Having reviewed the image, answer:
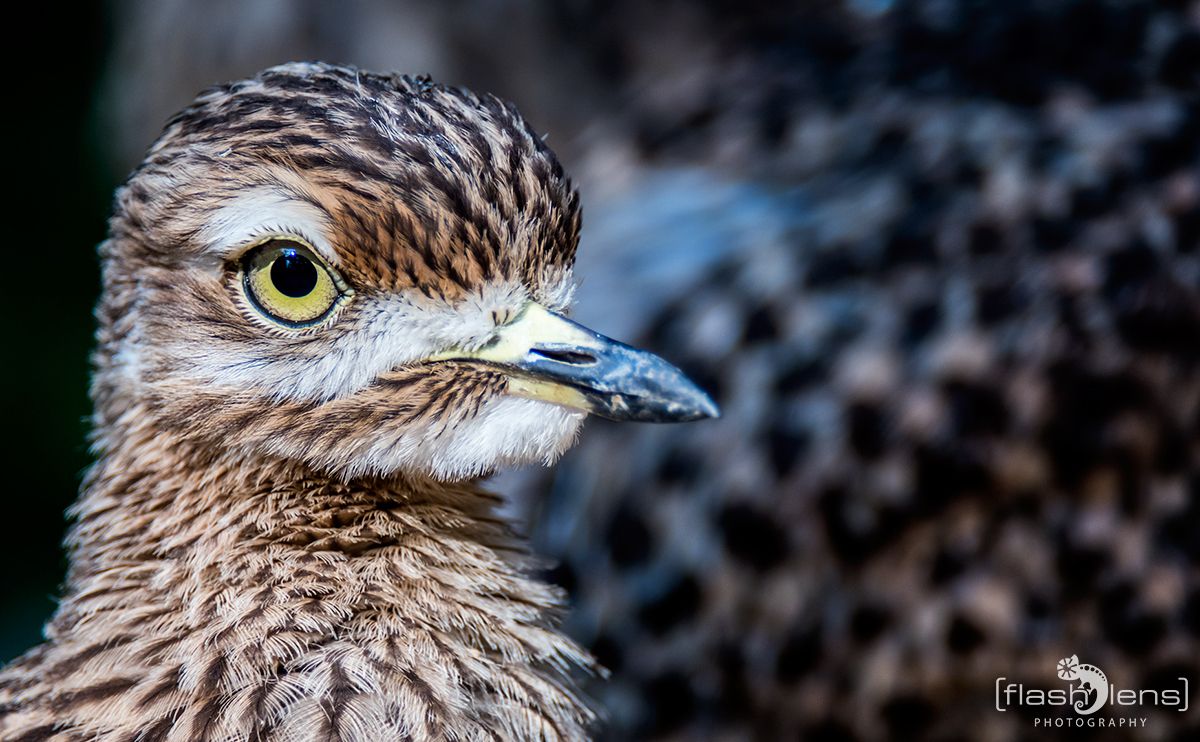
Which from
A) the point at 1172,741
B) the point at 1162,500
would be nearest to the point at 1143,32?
the point at 1162,500

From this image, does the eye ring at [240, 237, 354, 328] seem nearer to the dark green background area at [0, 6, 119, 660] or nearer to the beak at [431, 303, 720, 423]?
the beak at [431, 303, 720, 423]

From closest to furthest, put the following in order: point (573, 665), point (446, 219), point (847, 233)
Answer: point (446, 219), point (573, 665), point (847, 233)

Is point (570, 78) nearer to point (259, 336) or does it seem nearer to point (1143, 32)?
point (1143, 32)

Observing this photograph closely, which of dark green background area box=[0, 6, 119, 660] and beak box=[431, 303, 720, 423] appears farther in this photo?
dark green background area box=[0, 6, 119, 660]

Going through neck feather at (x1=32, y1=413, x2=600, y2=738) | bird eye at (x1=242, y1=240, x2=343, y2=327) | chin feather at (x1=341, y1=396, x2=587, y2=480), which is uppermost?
bird eye at (x1=242, y1=240, x2=343, y2=327)

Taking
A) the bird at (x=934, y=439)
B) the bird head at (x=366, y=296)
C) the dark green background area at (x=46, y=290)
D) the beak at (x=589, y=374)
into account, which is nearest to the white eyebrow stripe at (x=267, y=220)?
the bird head at (x=366, y=296)

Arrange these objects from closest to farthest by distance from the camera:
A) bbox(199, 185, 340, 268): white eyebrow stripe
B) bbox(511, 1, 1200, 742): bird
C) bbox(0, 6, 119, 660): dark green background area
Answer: bbox(199, 185, 340, 268): white eyebrow stripe < bbox(511, 1, 1200, 742): bird < bbox(0, 6, 119, 660): dark green background area

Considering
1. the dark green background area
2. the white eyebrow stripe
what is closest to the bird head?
the white eyebrow stripe
